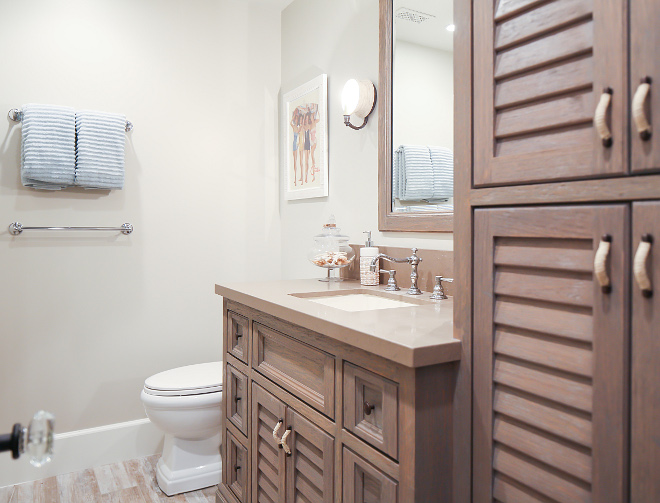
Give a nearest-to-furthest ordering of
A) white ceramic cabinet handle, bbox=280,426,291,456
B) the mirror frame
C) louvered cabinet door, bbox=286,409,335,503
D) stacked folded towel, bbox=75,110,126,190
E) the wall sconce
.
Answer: louvered cabinet door, bbox=286,409,335,503 → white ceramic cabinet handle, bbox=280,426,291,456 → the mirror frame → the wall sconce → stacked folded towel, bbox=75,110,126,190

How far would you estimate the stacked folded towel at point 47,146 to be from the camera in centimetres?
227

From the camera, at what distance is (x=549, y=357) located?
0.89 m

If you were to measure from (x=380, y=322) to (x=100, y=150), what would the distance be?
71.8 inches

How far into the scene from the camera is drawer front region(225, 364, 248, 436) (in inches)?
74.8

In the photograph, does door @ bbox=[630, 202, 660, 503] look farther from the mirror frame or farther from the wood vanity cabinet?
the mirror frame

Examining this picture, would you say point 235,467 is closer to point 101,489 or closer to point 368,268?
point 101,489

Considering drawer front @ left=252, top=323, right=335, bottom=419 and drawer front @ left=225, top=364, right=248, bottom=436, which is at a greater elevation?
drawer front @ left=252, top=323, right=335, bottom=419

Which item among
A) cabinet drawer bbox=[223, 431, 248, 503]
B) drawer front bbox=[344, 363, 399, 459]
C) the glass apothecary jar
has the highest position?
the glass apothecary jar

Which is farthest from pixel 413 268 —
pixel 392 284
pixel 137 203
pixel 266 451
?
pixel 137 203

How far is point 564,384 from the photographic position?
87 centimetres

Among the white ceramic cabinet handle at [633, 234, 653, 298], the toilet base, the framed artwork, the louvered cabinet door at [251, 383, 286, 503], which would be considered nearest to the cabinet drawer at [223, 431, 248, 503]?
the louvered cabinet door at [251, 383, 286, 503]

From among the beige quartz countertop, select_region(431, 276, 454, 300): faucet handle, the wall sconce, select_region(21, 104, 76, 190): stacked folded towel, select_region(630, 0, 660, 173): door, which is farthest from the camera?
select_region(21, 104, 76, 190): stacked folded towel

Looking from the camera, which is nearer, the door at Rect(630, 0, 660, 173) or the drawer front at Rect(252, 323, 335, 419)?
the door at Rect(630, 0, 660, 173)

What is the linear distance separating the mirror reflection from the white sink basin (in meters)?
0.37
